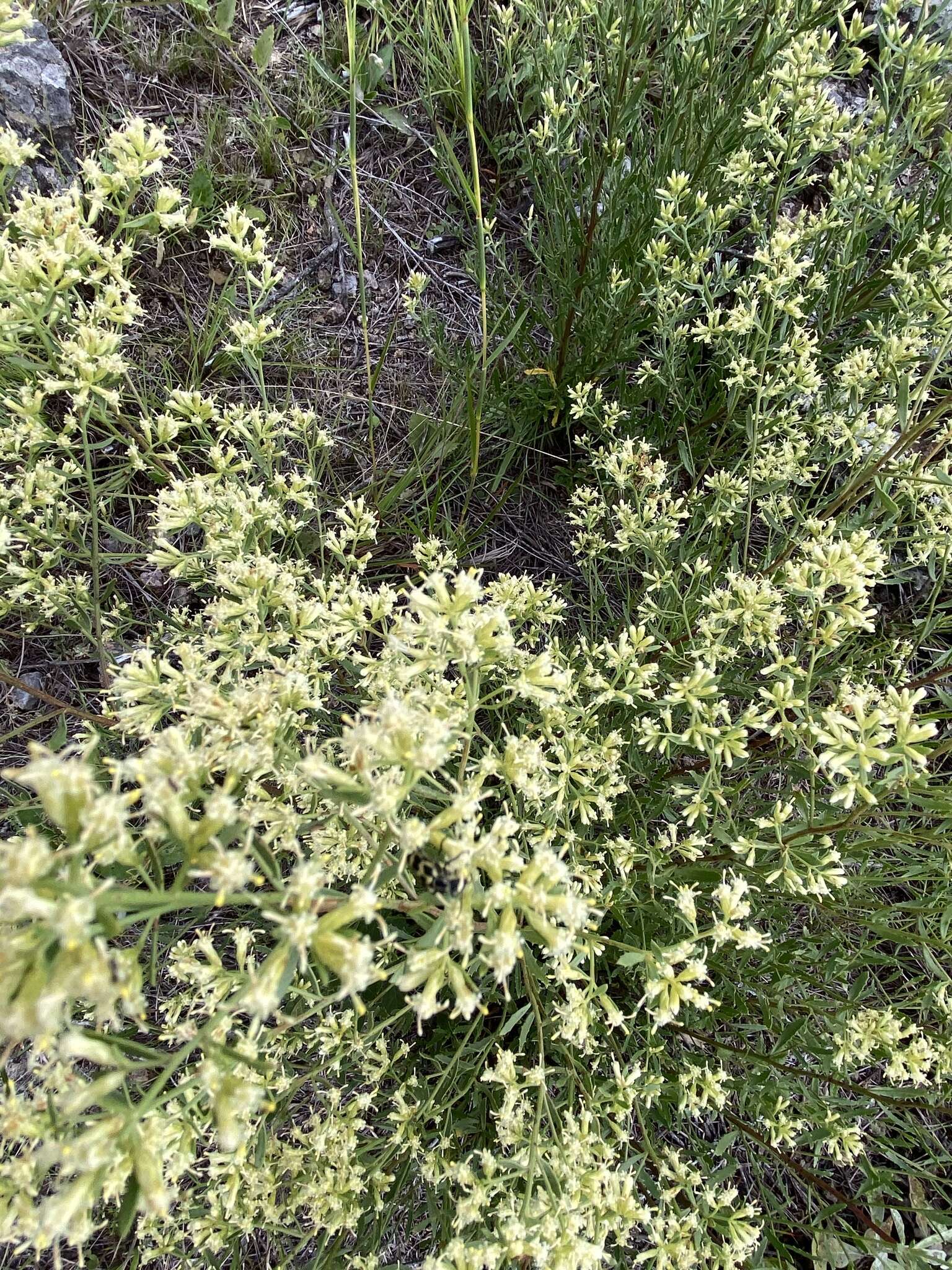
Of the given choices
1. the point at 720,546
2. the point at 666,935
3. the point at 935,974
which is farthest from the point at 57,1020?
the point at 720,546

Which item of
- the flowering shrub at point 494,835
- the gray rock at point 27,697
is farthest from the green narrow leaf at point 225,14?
the gray rock at point 27,697

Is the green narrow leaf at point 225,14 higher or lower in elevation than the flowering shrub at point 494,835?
higher

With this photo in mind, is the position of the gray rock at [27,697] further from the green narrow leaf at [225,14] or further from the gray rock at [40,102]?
the green narrow leaf at [225,14]

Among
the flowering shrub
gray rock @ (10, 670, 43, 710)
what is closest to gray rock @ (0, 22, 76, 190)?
the flowering shrub

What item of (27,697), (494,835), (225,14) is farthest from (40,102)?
(494,835)

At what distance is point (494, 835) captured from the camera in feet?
5.22

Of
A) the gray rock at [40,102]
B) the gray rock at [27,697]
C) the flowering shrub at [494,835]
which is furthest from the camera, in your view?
the gray rock at [40,102]

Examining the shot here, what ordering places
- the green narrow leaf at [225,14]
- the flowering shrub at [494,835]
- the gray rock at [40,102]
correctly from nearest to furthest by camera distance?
the flowering shrub at [494,835], the gray rock at [40,102], the green narrow leaf at [225,14]

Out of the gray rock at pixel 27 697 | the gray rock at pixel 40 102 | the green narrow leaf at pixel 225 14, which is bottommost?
the gray rock at pixel 27 697

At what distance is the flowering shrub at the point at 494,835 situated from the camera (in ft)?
4.94

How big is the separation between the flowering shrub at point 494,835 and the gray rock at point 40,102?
865 millimetres

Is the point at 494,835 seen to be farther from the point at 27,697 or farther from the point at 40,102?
the point at 40,102

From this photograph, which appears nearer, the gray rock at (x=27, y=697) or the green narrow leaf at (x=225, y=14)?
the gray rock at (x=27, y=697)

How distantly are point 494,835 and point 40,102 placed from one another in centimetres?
445
